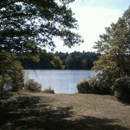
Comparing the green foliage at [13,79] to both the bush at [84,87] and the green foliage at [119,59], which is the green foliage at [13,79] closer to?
the bush at [84,87]

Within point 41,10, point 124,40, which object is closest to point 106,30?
point 124,40

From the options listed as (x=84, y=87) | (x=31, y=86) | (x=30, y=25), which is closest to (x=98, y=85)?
(x=84, y=87)

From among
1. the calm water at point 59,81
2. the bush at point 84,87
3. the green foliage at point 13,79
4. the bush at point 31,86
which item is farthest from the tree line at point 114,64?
the green foliage at point 13,79

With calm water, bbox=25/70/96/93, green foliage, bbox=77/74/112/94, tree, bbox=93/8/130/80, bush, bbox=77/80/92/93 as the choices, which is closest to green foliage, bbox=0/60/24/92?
calm water, bbox=25/70/96/93

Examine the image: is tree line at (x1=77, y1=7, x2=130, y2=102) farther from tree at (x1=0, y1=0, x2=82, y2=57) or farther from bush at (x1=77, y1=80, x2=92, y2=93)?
tree at (x1=0, y1=0, x2=82, y2=57)

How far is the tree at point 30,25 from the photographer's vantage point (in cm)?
1019

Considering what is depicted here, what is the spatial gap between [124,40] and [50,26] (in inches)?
331

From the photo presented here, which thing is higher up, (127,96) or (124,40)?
(124,40)

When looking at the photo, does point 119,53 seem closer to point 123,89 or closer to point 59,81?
point 123,89

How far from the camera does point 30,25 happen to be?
1056 centimetres

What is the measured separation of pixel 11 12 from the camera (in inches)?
413

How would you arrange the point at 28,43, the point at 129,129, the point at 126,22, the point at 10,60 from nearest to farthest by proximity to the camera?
the point at 129,129
the point at 28,43
the point at 10,60
the point at 126,22

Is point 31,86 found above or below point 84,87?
below

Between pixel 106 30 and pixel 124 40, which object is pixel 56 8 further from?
pixel 106 30
